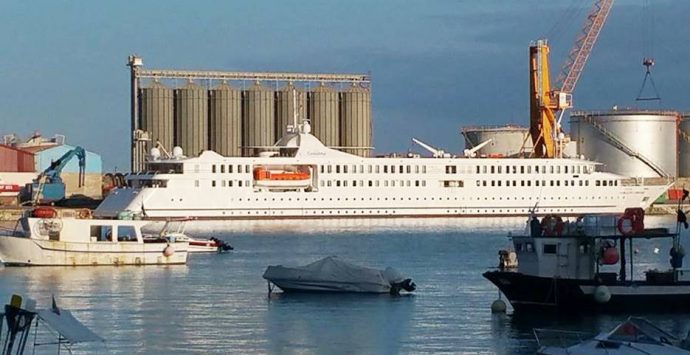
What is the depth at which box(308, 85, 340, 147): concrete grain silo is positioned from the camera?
13638cm

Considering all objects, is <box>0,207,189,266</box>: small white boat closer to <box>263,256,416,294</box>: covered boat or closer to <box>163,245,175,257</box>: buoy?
<box>163,245,175,257</box>: buoy

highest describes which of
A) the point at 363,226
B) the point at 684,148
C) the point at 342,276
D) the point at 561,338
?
the point at 684,148

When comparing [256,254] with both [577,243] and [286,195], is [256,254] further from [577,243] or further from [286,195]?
[286,195]

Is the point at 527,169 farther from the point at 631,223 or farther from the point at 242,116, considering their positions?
the point at 631,223

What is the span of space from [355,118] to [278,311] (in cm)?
10057

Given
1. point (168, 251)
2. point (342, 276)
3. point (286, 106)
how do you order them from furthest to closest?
point (286, 106), point (168, 251), point (342, 276)

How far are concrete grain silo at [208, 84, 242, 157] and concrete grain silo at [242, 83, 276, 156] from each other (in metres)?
0.64

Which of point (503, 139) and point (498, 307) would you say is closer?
point (498, 307)

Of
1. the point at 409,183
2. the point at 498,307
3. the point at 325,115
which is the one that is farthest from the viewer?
the point at 325,115

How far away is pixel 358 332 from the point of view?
3350 centimetres

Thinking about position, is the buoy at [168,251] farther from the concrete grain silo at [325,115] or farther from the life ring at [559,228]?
the concrete grain silo at [325,115]

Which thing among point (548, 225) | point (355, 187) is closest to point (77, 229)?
point (548, 225)

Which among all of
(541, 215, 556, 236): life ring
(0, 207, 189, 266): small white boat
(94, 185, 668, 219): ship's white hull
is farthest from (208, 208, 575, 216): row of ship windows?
(541, 215, 556, 236): life ring

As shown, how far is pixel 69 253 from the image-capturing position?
48938 millimetres
